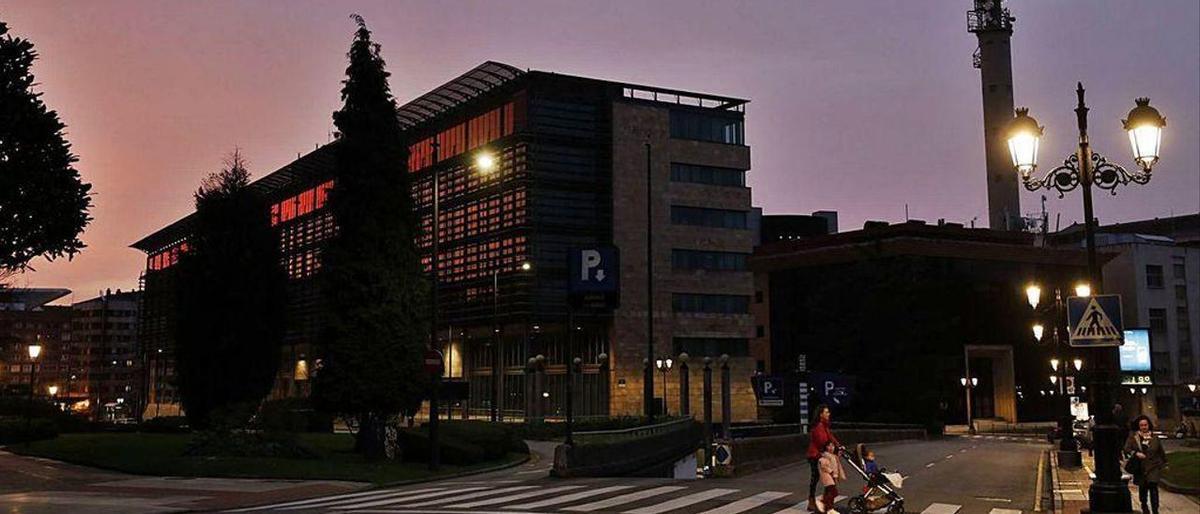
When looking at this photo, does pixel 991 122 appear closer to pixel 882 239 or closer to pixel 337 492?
pixel 882 239

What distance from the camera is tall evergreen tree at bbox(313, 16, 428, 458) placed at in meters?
30.2

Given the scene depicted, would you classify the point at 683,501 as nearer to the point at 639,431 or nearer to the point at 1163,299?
the point at 639,431

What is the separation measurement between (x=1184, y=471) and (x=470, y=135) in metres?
65.1

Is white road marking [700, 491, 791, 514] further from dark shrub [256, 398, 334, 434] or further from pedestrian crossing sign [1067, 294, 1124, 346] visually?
dark shrub [256, 398, 334, 434]

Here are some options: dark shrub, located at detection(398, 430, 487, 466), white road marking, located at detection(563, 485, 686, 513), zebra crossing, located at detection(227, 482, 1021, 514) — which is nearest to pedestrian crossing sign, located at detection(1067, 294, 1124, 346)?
zebra crossing, located at detection(227, 482, 1021, 514)

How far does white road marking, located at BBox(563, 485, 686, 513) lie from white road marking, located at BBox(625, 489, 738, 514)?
2.37 feet

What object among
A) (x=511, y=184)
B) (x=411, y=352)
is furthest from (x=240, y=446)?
(x=511, y=184)

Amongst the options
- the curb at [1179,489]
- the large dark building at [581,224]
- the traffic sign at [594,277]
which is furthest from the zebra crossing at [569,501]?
the large dark building at [581,224]

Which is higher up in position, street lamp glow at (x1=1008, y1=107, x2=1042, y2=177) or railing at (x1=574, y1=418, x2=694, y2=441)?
street lamp glow at (x1=1008, y1=107, x2=1042, y2=177)

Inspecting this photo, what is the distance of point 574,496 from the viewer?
20.3 m

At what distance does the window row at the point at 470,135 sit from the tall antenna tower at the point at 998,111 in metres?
53.5

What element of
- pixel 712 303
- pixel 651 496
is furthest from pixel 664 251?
pixel 651 496

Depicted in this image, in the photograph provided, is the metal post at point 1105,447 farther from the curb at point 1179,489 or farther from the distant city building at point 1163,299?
the distant city building at point 1163,299

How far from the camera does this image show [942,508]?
61.2 feet
